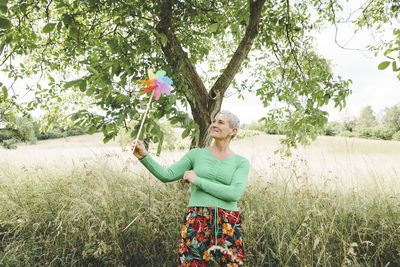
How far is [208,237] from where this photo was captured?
190cm

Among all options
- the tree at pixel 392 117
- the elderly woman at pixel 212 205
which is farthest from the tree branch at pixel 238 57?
the tree at pixel 392 117

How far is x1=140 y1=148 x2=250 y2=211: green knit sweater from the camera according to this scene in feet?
6.14

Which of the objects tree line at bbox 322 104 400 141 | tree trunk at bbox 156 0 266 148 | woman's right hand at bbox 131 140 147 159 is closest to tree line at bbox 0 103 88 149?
tree trunk at bbox 156 0 266 148

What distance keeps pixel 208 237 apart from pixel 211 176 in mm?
475

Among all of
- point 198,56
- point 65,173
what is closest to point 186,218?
point 198,56

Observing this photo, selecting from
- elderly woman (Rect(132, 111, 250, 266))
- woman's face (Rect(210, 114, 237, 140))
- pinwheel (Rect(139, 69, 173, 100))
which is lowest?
elderly woman (Rect(132, 111, 250, 266))

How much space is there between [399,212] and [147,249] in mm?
3179

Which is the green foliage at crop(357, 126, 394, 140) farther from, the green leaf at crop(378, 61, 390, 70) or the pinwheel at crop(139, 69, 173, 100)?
the pinwheel at crop(139, 69, 173, 100)

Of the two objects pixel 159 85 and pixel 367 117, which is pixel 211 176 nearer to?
pixel 159 85

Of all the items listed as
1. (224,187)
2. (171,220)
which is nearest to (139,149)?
(224,187)

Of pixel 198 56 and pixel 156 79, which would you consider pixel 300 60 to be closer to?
pixel 198 56

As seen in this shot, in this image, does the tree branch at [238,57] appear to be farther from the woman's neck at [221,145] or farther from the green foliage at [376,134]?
the green foliage at [376,134]

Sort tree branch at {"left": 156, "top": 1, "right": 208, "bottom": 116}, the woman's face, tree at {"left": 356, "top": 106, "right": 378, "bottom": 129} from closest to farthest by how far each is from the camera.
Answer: the woman's face
tree branch at {"left": 156, "top": 1, "right": 208, "bottom": 116}
tree at {"left": 356, "top": 106, "right": 378, "bottom": 129}

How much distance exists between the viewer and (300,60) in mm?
4973
